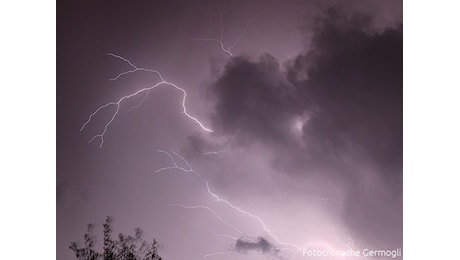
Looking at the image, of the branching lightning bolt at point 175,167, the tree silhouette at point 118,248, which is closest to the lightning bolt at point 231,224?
the branching lightning bolt at point 175,167

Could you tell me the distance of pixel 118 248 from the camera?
296cm

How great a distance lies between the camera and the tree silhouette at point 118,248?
2951mm

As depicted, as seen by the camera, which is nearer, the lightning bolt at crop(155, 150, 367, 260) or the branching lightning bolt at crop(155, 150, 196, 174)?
the lightning bolt at crop(155, 150, 367, 260)

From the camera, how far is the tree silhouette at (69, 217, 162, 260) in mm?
2951

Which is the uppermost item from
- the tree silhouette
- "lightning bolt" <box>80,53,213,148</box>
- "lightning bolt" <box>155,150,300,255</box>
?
"lightning bolt" <box>80,53,213,148</box>

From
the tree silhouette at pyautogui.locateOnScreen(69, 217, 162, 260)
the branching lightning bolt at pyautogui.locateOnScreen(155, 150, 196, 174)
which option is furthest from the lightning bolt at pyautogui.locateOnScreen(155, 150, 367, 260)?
the tree silhouette at pyautogui.locateOnScreen(69, 217, 162, 260)

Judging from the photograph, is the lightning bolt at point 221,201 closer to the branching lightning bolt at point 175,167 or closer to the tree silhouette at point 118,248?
the branching lightning bolt at point 175,167

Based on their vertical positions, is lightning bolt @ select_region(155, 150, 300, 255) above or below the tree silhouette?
above

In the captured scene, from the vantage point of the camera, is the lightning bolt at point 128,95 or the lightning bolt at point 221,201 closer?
the lightning bolt at point 221,201

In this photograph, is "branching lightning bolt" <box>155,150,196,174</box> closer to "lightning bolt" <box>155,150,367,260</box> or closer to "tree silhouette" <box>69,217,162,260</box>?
"lightning bolt" <box>155,150,367,260</box>

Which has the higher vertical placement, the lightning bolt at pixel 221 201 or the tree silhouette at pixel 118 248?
the lightning bolt at pixel 221 201
